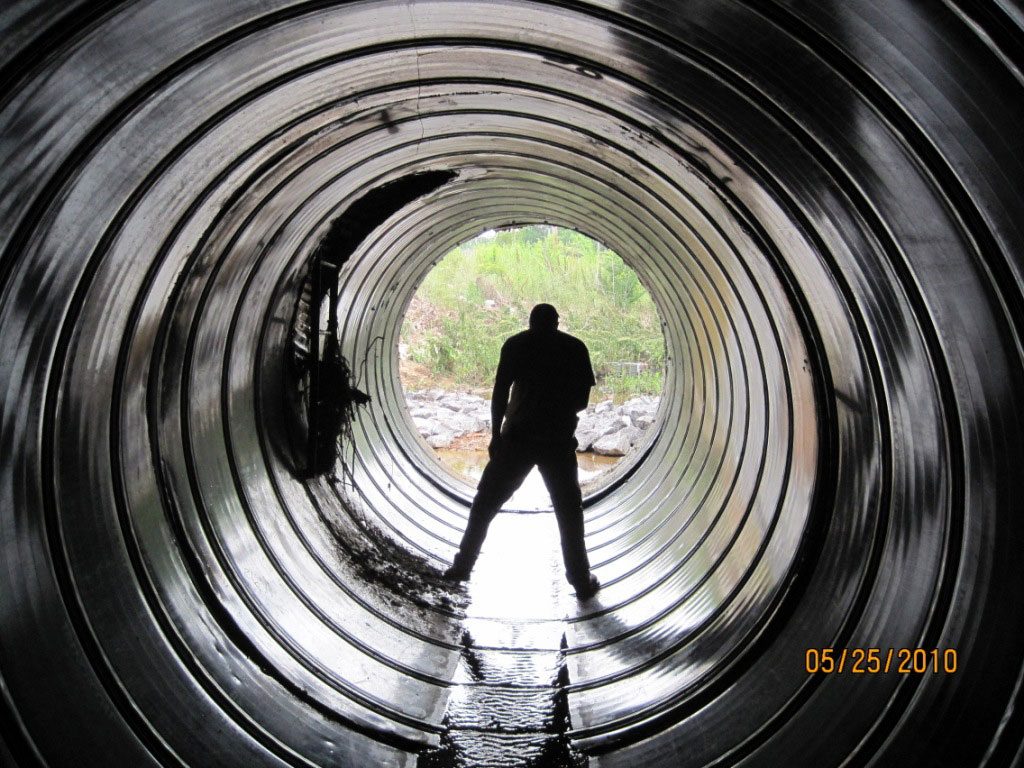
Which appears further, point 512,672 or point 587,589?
point 587,589

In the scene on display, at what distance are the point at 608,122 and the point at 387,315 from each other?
4675 mm

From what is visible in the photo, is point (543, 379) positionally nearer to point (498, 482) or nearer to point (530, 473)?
point (498, 482)

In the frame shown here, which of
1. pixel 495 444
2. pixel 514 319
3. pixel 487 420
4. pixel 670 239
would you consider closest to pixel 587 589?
pixel 495 444

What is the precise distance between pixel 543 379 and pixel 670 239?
4.59 feet

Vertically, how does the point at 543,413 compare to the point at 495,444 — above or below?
above

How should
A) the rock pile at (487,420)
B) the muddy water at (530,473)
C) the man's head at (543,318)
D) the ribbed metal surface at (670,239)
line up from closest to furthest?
the ribbed metal surface at (670,239) → the man's head at (543,318) → the muddy water at (530,473) → the rock pile at (487,420)

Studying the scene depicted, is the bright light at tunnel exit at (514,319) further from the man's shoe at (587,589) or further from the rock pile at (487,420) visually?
the man's shoe at (587,589)

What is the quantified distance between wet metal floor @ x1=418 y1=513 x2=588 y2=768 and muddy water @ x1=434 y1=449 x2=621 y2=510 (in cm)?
178

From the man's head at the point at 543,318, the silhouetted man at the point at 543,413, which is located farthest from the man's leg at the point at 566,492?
the man's head at the point at 543,318

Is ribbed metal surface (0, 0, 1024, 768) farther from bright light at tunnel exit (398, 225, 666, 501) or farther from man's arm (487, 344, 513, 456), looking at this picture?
bright light at tunnel exit (398, 225, 666, 501)

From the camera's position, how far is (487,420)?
55.0 feet

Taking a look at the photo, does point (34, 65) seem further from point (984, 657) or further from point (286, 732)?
point (984, 657)

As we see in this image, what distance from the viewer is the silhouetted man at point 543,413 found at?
16.1ft

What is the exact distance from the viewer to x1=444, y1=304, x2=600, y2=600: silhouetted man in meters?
4.90
